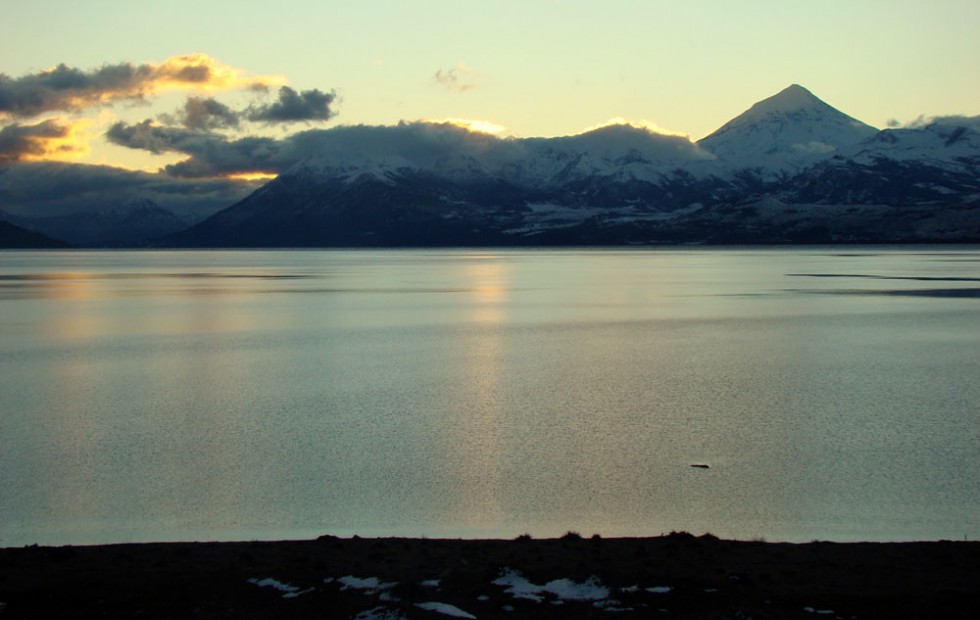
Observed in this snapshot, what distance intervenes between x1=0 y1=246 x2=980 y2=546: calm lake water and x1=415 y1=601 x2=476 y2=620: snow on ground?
498 centimetres

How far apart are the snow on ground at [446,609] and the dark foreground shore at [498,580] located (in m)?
0.02

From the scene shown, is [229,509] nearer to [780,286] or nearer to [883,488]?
[883,488]

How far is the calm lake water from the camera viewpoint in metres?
20.2

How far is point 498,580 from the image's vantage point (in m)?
14.9

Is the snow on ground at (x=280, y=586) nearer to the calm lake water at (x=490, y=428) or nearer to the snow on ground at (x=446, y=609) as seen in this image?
the snow on ground at (x=446, y=609)

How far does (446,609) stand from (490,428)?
15.5m

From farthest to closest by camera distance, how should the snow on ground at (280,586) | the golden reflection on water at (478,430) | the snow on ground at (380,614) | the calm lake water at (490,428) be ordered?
1. the golden reflection on water at (478,430)
2. the calm lake water at (490,428)
3. the snow on ground at (280,586)
4. the snow on ground at (380,614)

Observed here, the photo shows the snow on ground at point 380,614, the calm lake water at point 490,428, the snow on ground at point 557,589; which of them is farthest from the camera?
the calm lake water at point 490,428

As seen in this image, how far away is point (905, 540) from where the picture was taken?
1819 cm

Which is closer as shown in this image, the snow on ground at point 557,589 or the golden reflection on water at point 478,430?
the snow on ground at point 557,589

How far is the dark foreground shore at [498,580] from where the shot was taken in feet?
45.4

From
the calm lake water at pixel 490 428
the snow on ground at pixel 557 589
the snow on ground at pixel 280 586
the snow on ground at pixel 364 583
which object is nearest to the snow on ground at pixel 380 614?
the snow on ground at pixel 364 583

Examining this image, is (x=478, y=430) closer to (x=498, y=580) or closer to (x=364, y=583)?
(x=498, y=580)

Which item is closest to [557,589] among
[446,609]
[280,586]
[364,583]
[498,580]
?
[498,580]
